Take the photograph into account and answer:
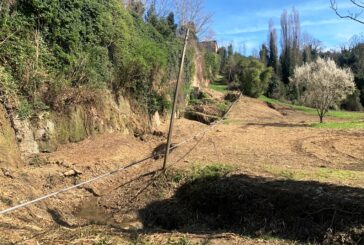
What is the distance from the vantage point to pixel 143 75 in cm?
1780

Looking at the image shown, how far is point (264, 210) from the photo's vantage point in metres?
8.20

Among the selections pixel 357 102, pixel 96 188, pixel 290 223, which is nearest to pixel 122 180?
pixel 96 188

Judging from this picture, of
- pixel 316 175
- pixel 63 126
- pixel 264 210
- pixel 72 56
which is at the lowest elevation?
pixel 264 210

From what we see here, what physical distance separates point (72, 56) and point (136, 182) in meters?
4.80

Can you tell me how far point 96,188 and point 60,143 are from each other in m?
2.23

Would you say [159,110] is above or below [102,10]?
below

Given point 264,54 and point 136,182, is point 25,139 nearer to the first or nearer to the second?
point 136,182

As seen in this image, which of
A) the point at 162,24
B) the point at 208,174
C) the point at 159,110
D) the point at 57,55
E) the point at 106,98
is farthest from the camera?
the point at 162,24

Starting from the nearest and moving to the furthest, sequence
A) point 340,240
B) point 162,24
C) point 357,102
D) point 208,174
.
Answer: point 340,240
point 208,174
point 162,24
point 357,102

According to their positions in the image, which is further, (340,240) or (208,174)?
(208,174)

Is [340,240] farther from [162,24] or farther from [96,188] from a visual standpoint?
[162,24]

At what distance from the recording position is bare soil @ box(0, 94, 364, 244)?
6066mm

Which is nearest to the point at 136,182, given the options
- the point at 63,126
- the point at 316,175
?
the point at 63,126

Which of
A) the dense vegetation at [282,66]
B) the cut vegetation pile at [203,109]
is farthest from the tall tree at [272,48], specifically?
the cut vegetation pile at [203,109]
